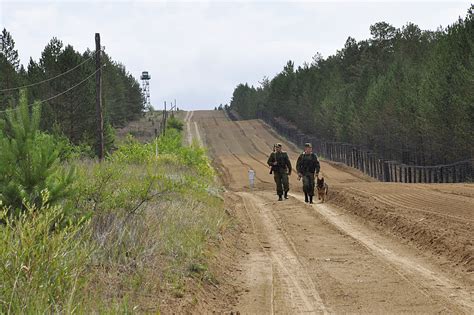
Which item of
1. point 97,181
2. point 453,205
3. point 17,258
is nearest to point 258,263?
point 97,181

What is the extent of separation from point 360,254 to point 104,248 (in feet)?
15.7

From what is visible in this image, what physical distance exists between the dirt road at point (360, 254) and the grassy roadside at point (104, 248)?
35.8 inches

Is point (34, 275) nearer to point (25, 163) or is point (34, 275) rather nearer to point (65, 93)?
point (25, 163)

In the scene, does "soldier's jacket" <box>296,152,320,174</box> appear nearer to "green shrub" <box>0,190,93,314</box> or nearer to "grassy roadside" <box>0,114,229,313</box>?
"grassy roadside" <box>0,114,229,313</box>

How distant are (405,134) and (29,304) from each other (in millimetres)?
42149

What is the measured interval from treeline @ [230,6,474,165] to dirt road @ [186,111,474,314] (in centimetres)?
1408

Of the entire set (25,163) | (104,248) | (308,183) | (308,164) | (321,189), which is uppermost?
(25,163)

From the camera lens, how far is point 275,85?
109m

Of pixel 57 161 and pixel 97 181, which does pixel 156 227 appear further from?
pixel 57 161

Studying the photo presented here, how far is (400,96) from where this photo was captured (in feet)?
143

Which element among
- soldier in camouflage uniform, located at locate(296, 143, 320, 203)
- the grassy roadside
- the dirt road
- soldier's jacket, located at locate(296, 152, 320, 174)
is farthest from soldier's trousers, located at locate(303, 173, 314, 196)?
the grassy roadside

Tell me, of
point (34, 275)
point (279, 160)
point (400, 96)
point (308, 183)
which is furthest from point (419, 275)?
point (400, 96)

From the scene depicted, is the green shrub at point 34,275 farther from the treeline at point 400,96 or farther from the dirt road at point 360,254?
the treeline at point 400,96

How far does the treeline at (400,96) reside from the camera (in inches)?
1337
